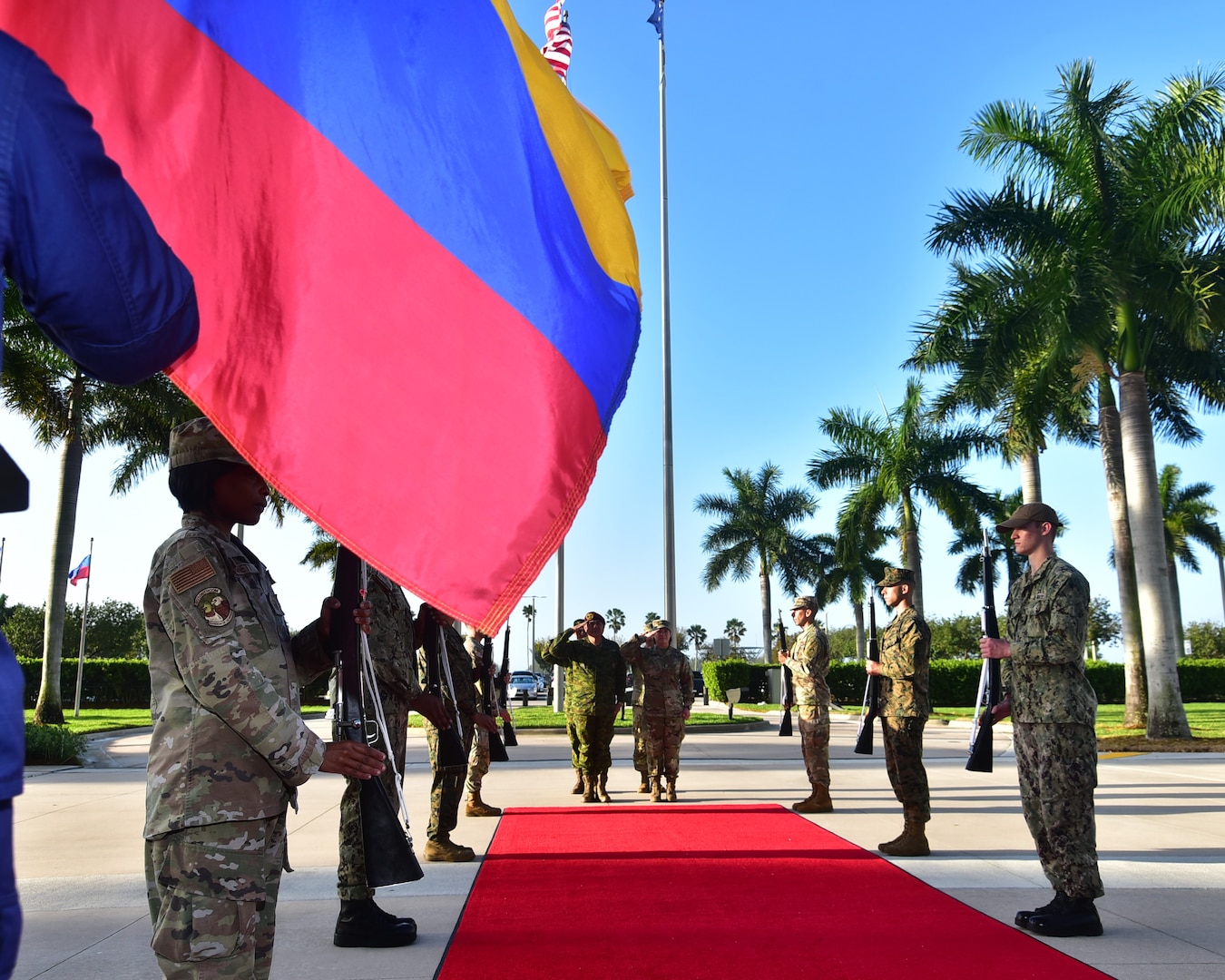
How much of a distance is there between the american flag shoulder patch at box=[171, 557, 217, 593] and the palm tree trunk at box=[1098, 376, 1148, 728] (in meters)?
19.3

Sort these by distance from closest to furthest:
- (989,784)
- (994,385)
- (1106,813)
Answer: (1106,813) → (989,784) → (994,385)

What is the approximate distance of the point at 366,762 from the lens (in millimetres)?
2953

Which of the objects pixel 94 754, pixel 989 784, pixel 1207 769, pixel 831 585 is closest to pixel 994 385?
pixel 1207 769

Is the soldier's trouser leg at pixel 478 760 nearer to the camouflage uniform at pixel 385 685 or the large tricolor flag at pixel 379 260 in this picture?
the camouflage uniform at pixel 385 685

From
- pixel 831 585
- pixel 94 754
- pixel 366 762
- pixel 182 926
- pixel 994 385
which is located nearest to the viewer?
pixel 182 926

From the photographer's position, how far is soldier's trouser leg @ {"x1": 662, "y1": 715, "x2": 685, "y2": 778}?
10484 mm

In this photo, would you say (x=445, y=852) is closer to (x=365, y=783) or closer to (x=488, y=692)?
(x=488, y=692)

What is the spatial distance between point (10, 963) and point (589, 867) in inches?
238

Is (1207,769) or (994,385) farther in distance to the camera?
(994,385)

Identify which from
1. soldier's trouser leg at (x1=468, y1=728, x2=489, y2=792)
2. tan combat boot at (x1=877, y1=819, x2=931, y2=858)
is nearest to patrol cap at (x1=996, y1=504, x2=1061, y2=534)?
tan combat boot at (x1=877, y1=819, x2=931, y2=858)

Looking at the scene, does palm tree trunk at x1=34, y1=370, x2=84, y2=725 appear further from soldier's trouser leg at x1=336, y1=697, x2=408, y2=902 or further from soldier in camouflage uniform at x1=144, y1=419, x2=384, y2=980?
soldier in camouflage uniform at x1=144, y1=419, x2=384, y2=980

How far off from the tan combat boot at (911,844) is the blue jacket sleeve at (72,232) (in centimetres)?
683

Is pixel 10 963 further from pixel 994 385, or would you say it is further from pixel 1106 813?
pixel 994 385

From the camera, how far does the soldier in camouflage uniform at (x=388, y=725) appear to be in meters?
4.98
